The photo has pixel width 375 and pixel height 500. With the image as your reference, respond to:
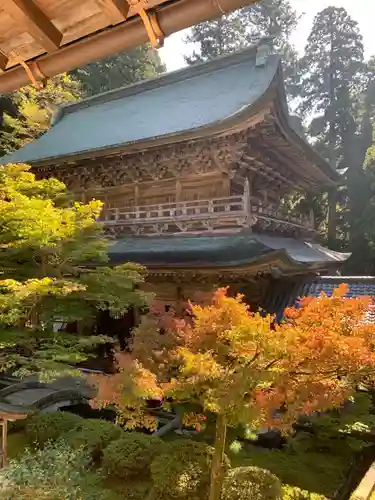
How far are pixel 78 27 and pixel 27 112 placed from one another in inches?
916

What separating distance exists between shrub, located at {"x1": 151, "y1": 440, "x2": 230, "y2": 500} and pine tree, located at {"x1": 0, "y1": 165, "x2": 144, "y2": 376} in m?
2.25

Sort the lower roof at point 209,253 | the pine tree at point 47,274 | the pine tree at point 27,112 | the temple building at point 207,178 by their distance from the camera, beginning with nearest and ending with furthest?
the pine tree at point 47,274 < the lower roof at point 209,253 < the temple building at point 207,178 < the pine tree at point 27,112

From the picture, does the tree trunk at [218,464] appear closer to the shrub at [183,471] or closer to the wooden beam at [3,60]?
the shrub at [183,471]

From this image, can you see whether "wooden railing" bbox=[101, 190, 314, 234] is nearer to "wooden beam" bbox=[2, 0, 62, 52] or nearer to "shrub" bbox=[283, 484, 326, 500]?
"shrub" bbox=[283, 484, 326, 500]

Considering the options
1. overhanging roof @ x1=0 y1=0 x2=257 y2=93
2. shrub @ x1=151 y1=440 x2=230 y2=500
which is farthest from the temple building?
overhanging roof @ x1=0 y1=0 x2=257 y2=93

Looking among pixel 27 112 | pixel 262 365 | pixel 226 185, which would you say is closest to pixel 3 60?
pixel 262 365

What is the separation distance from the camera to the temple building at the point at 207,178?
9.11 metres

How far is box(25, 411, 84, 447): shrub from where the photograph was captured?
7.17 m

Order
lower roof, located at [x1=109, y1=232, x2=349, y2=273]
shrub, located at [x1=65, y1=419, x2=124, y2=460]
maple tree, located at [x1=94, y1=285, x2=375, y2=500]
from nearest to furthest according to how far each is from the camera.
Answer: maple tree, located at [x1=94, y1=285, x2=375, y2=500], shrub, located at [x1=65, y1=419, x2=124, y2=460], lower roof, located at [x1=109, y1=232, x2=349, y2=273]

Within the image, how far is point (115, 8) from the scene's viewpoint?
6.20 feet

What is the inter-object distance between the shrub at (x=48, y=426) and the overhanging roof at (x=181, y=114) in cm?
658

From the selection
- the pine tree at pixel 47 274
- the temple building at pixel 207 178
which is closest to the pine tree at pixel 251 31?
the temple building at pixel 207 178

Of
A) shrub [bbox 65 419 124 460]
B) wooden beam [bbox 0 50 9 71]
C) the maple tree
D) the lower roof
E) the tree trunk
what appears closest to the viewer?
wooden beam [bbox 0 50 9 71]

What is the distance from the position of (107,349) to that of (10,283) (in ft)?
21.4
